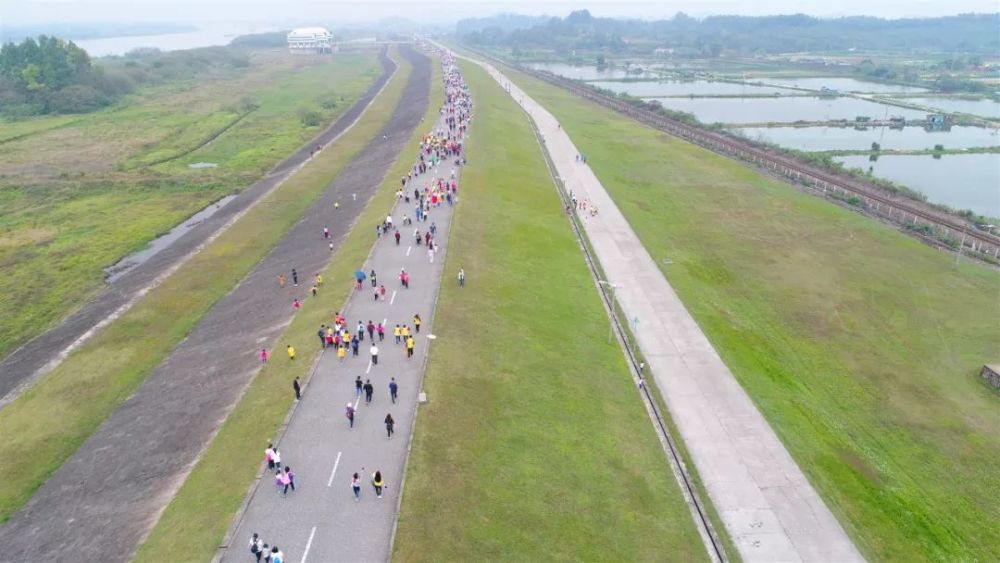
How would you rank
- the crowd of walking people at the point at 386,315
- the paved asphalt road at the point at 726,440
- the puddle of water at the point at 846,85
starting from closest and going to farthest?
1. the crowd of walking people at the point at 386,315
2. the paved asphalt road at the point at 726,440
3. the puddle of water at the point at 846,85

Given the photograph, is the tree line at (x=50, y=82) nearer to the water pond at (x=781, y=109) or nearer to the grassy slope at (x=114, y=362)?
the grassy slope at (x=114, y=362)

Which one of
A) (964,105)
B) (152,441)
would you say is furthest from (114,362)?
(964,105)

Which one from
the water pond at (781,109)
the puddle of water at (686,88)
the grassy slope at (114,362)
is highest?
the puddle of water at (686,88)

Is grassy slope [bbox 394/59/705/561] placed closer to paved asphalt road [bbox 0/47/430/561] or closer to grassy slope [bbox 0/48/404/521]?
paved asphalt road [bbox 0/47/430/561]

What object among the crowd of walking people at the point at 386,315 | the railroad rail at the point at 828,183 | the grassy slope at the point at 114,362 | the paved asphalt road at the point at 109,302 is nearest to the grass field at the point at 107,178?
the paved asphalt road at the point at 109,302

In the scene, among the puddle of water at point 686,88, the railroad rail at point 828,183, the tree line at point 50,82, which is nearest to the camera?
the railroad rail at point 828,183

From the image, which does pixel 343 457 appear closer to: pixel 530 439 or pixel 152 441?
pixel 530 439

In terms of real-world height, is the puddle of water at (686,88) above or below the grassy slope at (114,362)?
above
